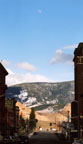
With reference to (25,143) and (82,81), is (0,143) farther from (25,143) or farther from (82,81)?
(82,81)

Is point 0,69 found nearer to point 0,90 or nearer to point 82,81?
point 0,90

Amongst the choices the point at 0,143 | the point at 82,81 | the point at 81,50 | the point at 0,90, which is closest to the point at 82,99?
the point at 82,81

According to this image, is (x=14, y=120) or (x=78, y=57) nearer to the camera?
(x=78, y=57)

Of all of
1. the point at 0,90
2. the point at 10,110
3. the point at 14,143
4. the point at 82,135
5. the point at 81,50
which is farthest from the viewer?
the point at 10,110

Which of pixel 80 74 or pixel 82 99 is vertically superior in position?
pixel 80 74

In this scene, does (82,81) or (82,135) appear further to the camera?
(82,81)

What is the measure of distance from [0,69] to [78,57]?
35461 mm

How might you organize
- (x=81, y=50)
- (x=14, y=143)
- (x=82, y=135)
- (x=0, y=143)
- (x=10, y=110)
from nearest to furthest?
1. (x=0, y=143)
2. (x=14, y=143)
3. (x=82, y=135)
4. (x=81, y=50)
5. (x=10, y=110)

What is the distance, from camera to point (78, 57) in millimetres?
157500

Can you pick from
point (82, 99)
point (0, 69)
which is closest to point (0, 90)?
point (0, 69)

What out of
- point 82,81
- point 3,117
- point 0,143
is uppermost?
point 82,81

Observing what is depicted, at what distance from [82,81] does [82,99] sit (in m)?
9.84

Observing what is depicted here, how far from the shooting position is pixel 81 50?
509 ft

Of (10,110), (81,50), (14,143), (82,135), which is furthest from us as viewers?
(10,110)
